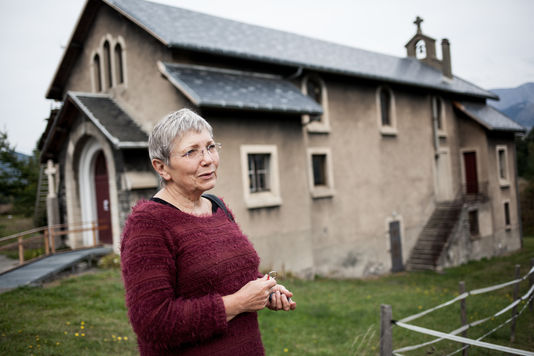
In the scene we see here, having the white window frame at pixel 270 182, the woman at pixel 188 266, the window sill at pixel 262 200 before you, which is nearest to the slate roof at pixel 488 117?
the white window frame at pixel 270 182

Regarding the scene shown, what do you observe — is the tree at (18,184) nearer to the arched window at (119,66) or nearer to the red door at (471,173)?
the arched window at (119,66)

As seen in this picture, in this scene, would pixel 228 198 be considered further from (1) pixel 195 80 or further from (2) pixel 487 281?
(2) pixel 487 281

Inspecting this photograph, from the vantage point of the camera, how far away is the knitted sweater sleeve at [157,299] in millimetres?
1780

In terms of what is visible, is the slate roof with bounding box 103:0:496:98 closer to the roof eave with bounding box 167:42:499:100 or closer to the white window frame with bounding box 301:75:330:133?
the roof eave with bounding box 167:42:499:100

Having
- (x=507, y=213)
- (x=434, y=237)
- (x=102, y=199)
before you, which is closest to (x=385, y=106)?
(x=434, y=237)

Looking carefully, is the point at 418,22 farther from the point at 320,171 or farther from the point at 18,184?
the point at 18,184

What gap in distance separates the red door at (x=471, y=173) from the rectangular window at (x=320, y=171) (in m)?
10.7

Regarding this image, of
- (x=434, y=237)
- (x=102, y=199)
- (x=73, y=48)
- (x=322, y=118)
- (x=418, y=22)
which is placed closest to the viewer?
(x=102, y=199)

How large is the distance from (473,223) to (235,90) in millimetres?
14924

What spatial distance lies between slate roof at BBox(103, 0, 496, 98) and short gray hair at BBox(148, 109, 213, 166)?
8516 mm

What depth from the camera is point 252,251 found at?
7.39 feet

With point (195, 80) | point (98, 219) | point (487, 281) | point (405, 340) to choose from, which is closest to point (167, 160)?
point (405, 340)

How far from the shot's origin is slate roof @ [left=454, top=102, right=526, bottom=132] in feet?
66.3

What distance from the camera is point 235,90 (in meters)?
10.6
